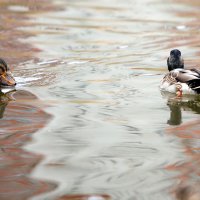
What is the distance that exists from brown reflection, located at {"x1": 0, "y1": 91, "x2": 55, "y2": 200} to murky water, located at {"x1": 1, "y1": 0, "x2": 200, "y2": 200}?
9 centimetres

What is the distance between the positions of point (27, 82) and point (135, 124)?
2.99m

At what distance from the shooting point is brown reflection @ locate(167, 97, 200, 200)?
6.17 metres

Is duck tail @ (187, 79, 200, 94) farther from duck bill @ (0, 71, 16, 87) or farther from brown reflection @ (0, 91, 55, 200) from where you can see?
duck bill @ (0, 71, 16, 87)

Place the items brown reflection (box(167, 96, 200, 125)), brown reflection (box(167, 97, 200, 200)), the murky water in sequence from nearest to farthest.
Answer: brown reflection (box(167, 97, 200, 200)) < the murky water < brown reflection (box(167, 96, 200, 125))

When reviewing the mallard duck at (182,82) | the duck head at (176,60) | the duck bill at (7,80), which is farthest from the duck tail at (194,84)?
the duck bill at (7,80)

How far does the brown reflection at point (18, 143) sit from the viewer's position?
20.6 ft

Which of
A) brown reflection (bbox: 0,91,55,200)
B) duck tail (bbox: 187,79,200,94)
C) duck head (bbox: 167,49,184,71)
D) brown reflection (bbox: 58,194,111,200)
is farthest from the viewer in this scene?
duck head (bbox: 167,49,184,71)

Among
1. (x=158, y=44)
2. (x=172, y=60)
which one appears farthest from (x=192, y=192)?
(x=158, y=44)

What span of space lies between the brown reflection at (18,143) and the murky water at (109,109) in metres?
0.09

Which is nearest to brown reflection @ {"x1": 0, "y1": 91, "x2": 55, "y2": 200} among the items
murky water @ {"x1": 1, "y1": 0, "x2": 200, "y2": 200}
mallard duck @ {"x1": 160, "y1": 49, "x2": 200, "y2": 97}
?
murky water @ {"x1": 1, "y1": 0, "x2": 200, "y2": 200}

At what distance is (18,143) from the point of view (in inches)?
302

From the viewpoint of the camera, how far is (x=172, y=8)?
2016 cm

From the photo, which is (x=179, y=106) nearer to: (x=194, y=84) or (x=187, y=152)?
(x=194, y=84)

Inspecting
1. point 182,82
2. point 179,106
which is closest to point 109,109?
point 179,106
